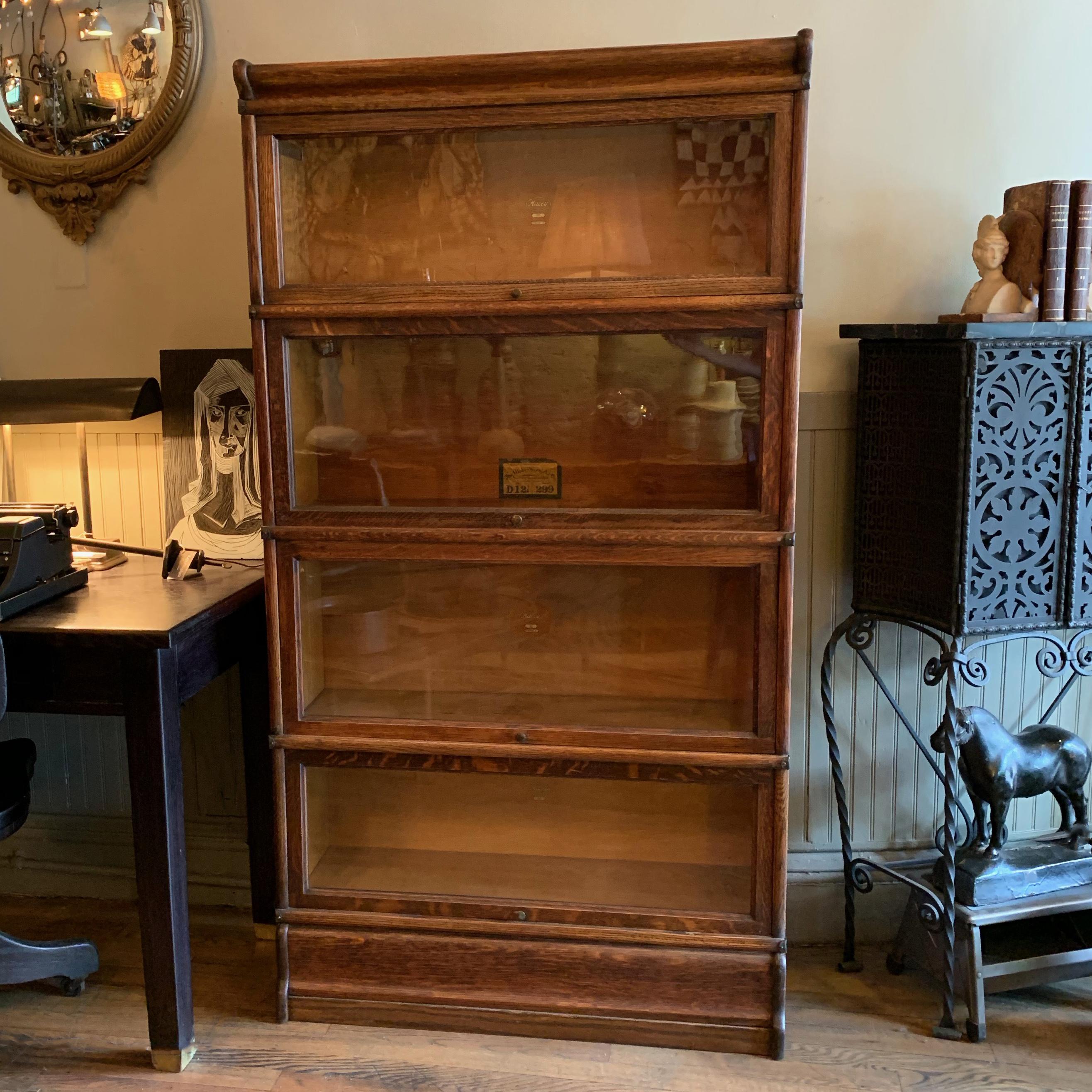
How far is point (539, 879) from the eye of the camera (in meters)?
2.00

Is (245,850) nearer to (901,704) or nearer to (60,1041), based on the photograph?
(60,1041)

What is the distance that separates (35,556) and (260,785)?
0.67 metres

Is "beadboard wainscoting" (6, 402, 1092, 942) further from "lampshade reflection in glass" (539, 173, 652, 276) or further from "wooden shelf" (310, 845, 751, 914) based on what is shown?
"lampshade reflection in glass" (539, 173, 652, 276)

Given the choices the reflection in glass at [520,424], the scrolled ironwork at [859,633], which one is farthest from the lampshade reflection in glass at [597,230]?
the scrolled ironwork at [859,633]

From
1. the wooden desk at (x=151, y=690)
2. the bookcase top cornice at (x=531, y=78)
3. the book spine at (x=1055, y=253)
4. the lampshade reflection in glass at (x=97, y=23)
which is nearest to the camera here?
the bookcase top cornice at (x=531, y=78)

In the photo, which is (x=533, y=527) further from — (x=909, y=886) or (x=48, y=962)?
(x=48, y=962)

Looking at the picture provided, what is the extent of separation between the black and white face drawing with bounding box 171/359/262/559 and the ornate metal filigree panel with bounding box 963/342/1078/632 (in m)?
1.41

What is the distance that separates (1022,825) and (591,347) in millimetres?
1436

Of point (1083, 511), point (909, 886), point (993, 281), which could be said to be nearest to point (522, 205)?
point (993, 281)

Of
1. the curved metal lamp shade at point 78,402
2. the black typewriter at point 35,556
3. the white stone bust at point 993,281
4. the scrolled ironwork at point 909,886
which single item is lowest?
the scrolled ironwork at point 909,886

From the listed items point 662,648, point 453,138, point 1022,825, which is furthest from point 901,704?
point 453,138

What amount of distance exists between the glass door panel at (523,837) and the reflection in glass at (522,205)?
36.6 inches

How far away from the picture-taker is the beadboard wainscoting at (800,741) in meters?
2.20

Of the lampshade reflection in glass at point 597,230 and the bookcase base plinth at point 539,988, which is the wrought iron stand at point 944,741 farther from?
the lampshade reflection in glass at point 597,230
